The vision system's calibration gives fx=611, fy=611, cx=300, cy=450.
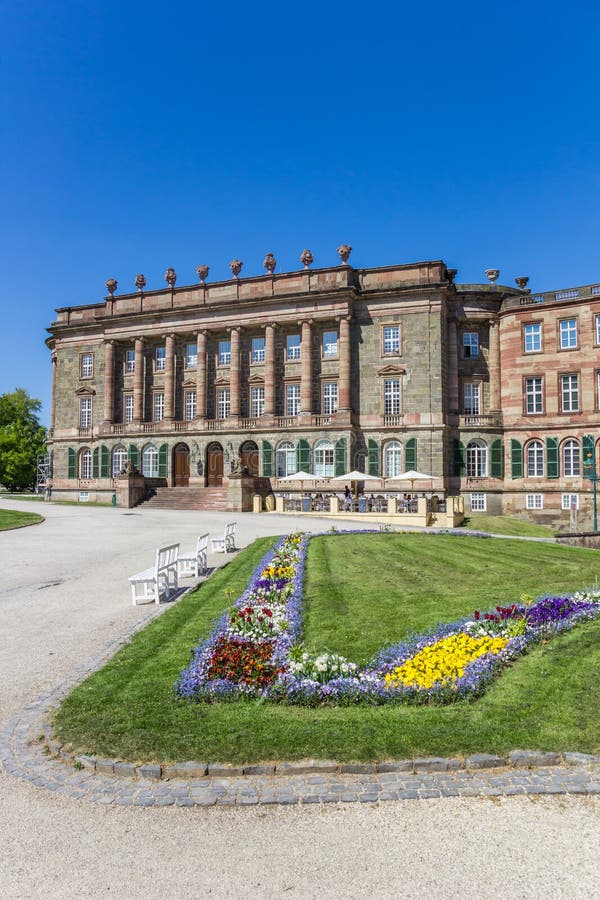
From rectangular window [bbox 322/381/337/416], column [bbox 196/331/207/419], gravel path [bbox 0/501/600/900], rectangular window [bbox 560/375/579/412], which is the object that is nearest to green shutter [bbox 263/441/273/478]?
rectangular window [bbox 322/381/337/416]

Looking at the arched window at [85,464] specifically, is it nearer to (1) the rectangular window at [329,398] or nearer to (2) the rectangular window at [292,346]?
(2) the rectangular window at [292,346]

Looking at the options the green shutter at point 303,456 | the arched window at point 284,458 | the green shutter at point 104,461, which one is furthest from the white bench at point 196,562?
the green shutter at point 104,461

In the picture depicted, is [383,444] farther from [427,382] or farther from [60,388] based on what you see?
[60,388]

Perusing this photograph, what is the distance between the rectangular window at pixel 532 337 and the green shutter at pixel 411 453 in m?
10.8

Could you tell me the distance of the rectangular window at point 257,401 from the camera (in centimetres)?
5062

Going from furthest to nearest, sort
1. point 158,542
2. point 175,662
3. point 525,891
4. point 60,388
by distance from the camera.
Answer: point 60,388, point 158,542, point 175,662, point 525,891

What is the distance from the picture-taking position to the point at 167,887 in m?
4.07

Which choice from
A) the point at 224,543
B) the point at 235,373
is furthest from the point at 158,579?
the point at 235,373

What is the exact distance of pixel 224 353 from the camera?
5231 centimetres

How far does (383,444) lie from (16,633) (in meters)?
38.4

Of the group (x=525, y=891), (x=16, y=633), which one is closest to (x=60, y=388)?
(x=16, y=633)

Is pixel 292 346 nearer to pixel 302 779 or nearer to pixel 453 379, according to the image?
pixel 453 379

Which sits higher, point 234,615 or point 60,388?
point 60,388

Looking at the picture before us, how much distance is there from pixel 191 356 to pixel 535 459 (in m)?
29.6
